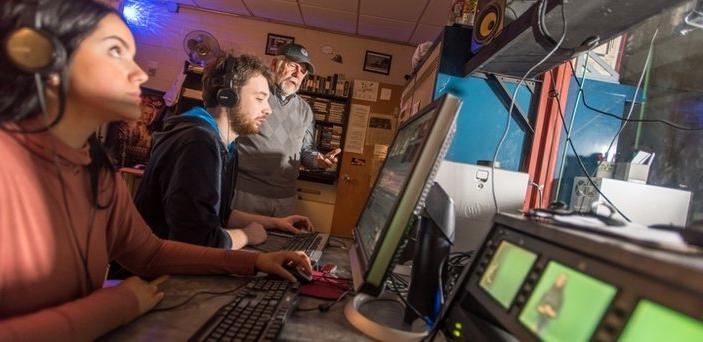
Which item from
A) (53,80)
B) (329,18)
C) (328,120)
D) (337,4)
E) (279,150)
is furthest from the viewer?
(328,120)

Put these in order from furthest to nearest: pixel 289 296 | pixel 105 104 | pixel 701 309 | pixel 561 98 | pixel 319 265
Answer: pixel 561 98
pixel 319 265
pixel 289 296
pixel 105 104
pixel 701 309

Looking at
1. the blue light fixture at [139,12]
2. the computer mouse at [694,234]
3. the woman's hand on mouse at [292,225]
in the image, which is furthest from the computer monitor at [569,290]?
the blue light fixture at [139,12]

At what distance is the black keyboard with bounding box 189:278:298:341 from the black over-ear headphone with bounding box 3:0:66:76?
0.43 meters

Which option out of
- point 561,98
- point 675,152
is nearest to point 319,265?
point 561,98

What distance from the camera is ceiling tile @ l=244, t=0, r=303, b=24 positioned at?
4027mm

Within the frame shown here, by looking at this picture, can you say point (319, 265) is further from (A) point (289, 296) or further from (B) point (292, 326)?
(B) point (292, 326)

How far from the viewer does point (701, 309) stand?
313mm

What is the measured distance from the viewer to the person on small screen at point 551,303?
46cm

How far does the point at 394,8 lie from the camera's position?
3699 mm

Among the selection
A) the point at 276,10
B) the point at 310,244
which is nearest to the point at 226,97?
the point at 310,244

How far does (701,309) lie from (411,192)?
362 mm

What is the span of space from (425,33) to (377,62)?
0.65 metres

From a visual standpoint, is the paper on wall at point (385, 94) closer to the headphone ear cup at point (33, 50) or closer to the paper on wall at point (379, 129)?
the paper on wall at point (379, 129)

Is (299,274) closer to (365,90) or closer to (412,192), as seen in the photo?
(412,192)
